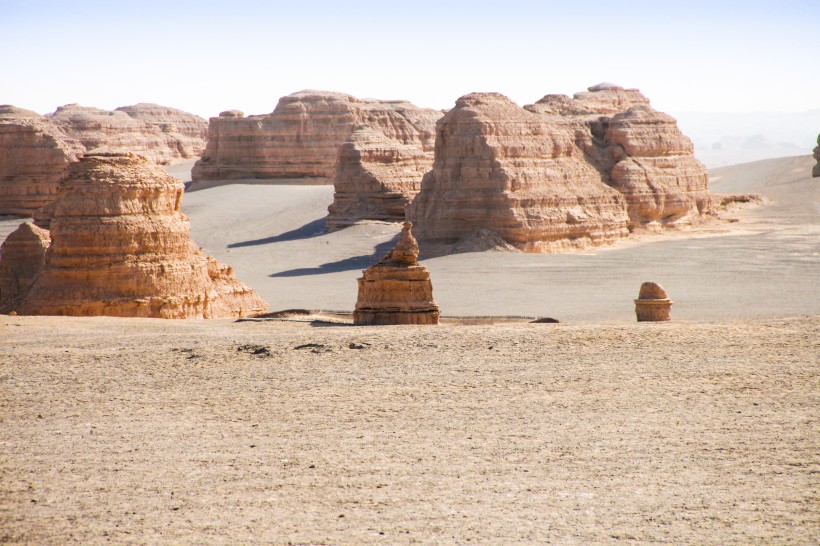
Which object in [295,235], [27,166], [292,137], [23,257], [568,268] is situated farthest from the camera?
[292,137]

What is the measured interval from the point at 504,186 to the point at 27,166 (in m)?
25.1

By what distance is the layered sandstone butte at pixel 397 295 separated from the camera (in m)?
18.6

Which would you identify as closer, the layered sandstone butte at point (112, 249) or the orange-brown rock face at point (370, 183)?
the layered sandstone butte at point (112, 249)

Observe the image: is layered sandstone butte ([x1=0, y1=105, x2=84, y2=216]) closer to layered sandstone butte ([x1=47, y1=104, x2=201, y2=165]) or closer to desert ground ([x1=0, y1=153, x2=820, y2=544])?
layered sandstone butte ([x1=47, y1=104, x2=201, y2=165])

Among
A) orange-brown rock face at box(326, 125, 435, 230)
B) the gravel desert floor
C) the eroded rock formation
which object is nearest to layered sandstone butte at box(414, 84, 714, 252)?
orange-brown rock face at box(326, 125, 435, 230)

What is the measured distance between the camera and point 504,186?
107 feet

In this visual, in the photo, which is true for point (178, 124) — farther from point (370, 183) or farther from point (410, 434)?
point (410, 434)

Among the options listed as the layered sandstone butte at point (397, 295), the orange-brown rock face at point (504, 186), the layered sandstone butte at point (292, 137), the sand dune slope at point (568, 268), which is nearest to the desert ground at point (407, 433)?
the layered sandstone butte at point (397, 295)

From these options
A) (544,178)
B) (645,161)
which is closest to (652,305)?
(544,178)

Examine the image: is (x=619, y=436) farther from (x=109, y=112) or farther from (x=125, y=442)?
(x=109, y=112)

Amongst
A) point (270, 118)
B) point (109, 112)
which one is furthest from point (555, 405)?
point (109, 112)

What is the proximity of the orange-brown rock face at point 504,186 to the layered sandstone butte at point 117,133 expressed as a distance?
30.1 m

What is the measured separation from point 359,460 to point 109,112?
63670 millimetres

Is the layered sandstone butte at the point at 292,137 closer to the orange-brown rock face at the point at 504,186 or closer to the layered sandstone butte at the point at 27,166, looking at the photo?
the layered sandstone butte at the point at 27,166
